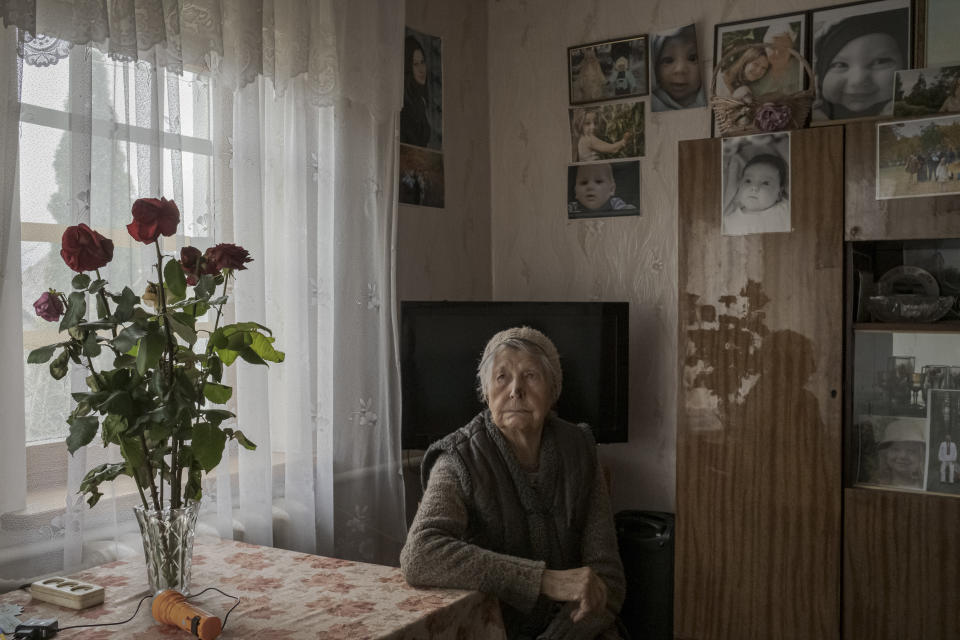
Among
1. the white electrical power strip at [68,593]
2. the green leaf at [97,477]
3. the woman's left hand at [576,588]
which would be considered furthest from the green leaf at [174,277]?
the woman's left hand at [576,588]

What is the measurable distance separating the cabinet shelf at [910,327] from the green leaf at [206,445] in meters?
1.92

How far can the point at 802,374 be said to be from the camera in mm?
2600

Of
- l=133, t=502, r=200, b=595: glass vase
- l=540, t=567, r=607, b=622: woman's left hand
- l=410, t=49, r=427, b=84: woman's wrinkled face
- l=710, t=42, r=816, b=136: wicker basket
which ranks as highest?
l=410, t=49, r=427, b=84: woman's wrinkled face

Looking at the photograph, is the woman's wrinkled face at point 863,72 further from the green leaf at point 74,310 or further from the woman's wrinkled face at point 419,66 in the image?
the green leaf at point 74,310

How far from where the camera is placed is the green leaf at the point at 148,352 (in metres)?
1.48

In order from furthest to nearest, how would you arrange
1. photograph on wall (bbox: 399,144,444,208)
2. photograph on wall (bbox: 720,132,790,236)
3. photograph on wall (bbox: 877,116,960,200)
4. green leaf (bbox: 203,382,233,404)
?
1. photograph on wall (bbox: 399,144,444,208)
2. photograph on wall (bbox: 720,132,790,236)
3. photograph on wall (bbox: 877,116,960,200)
4. green leaf (bbox: 203,382,233,404)

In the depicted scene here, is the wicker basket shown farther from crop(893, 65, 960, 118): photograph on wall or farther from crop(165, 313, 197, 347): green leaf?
crop(165, 313, 197, 347): green leaf

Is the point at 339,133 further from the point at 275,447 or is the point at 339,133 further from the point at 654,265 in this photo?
the point at 654,265

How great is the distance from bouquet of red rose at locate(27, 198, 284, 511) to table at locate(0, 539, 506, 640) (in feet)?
0.68

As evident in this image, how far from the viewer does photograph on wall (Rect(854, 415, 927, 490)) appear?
251 centimetres

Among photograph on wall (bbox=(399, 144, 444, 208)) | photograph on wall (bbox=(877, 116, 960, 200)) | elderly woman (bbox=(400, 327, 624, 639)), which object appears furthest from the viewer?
photograph on wall (bbox=(399, 144, 444, 208))

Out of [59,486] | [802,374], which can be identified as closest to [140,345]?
[59,486]

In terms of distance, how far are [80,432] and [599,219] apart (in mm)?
2330

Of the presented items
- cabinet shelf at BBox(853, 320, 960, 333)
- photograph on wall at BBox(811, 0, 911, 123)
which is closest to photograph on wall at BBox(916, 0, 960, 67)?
photograph on wall at BBox(811, 0, 911, 123)
